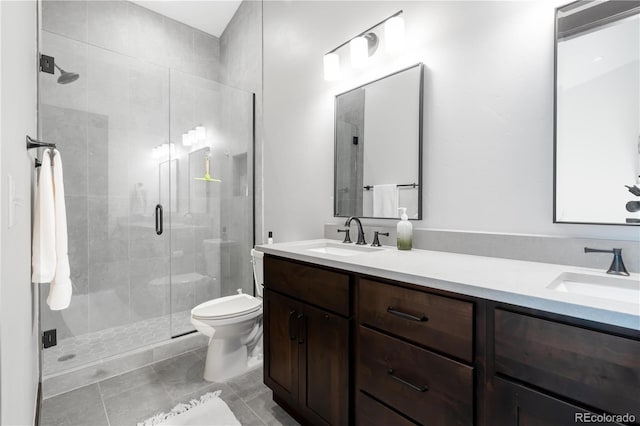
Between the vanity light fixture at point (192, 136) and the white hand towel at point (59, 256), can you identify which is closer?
the white hand towel at point (59, 256)

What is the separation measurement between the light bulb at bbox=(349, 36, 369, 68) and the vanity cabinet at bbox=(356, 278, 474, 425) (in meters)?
1.34

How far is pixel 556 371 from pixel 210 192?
275cm

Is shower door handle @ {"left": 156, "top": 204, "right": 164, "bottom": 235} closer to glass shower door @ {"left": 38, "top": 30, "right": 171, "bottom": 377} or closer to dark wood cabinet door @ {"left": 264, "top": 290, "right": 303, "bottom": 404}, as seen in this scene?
glass shower door @ {"left": 38, "top": 30, "right": 171, "bottom": 377}

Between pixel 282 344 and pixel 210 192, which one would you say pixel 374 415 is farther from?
pixel 210 192

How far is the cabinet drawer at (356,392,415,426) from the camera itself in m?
1.04

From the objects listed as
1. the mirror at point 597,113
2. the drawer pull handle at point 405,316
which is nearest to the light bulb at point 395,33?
the mirror at point 597,113

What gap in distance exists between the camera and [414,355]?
3.20ft

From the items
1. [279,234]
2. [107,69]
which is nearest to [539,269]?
[279,234]

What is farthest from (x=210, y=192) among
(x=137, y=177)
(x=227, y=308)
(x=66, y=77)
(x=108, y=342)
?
(x=108, y=342)

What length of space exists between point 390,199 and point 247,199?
1.59 meters

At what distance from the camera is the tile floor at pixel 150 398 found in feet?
→ 5.25

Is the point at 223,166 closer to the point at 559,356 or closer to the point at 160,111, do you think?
the point at 160,111

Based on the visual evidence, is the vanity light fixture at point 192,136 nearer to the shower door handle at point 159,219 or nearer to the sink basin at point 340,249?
the shower door handle at point 159,219

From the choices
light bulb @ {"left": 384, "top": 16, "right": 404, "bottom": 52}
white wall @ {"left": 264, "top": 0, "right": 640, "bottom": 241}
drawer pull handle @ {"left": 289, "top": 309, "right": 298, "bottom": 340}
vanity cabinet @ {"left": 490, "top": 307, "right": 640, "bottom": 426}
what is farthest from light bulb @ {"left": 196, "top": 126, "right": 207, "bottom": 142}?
vanity cabinet @ {"left": 490, "top": 307, "right": 640, "bottom": 426}
